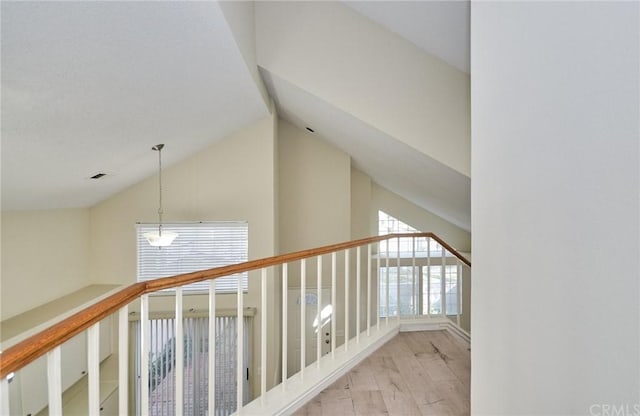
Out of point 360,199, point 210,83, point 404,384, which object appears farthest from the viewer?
point 360,199

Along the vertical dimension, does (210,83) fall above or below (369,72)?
below

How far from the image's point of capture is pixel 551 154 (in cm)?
97

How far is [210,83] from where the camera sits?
10.2 feet

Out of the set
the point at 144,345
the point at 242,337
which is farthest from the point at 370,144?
the point at 144,345

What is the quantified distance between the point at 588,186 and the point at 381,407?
1.76m

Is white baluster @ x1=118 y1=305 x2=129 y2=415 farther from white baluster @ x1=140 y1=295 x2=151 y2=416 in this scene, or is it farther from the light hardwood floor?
the light hardwood floor

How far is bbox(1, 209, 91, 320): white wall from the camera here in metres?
3.49

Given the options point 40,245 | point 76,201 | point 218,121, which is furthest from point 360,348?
point 76,201

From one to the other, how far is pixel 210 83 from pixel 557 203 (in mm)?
2872

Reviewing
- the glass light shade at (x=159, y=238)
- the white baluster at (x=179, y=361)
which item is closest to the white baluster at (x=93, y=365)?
the white baluster at (x=179, y=361)

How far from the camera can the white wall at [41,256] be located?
3.49 meters

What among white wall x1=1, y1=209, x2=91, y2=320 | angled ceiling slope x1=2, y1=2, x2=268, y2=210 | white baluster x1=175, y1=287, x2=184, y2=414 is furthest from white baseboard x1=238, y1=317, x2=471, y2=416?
white wall x1=1, y1=209, x2=91, y2=320

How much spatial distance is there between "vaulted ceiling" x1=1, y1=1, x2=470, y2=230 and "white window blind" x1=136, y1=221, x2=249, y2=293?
963 millimetres

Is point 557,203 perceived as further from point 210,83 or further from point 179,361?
point 210,83
